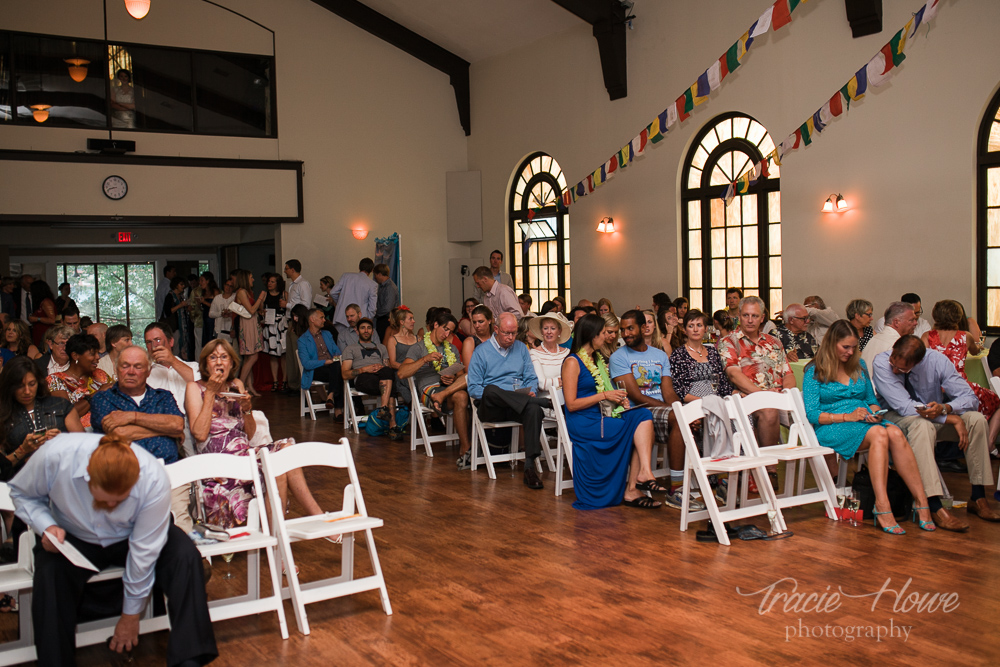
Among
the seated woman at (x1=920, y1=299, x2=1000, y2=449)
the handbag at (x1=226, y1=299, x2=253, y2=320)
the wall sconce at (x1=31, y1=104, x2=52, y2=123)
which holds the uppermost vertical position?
the wall sconce at (x1=31, y1=104, x2=52, y2=123)

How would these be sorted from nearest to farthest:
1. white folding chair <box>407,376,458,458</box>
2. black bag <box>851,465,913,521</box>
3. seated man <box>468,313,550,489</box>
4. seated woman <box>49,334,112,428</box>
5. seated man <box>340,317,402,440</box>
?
black bag <box>851,465,913,521</box>, seated woman <box>49,334,112,428</box>, seated man <box>468,313,550,489</box>, white folding chair <box>407,376,458,458</box>, seated man <box>340,317,402,440</box>

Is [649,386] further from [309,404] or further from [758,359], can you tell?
[309,404]

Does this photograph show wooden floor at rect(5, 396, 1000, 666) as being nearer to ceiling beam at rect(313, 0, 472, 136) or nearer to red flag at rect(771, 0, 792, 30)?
red flag at rect(771, 0, 792, 30)

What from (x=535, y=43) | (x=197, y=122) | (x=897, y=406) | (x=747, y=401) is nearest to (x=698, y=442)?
(x=747, y=401)

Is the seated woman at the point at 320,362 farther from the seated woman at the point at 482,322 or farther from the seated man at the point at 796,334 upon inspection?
the seated man at the point at 796,334

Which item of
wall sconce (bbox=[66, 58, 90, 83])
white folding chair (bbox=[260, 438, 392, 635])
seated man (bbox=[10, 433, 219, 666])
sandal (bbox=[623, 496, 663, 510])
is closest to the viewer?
seated man (bbox=[10, 433, 219, 666])

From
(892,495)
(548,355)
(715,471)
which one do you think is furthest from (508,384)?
(892,495)

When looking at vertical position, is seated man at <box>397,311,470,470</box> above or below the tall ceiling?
below

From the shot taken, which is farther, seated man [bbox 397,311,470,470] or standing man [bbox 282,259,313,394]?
standing man [bbox 282,259,313,394]

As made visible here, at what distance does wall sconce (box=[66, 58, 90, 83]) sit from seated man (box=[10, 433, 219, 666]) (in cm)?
1044

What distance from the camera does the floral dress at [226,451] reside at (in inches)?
164

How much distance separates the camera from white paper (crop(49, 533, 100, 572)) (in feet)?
9.58

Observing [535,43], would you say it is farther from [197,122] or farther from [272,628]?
[272,628]

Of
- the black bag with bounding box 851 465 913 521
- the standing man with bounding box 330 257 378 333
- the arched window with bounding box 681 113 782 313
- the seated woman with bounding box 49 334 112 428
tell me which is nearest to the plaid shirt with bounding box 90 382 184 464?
the seated woman with bounding box 49 334 112 428
